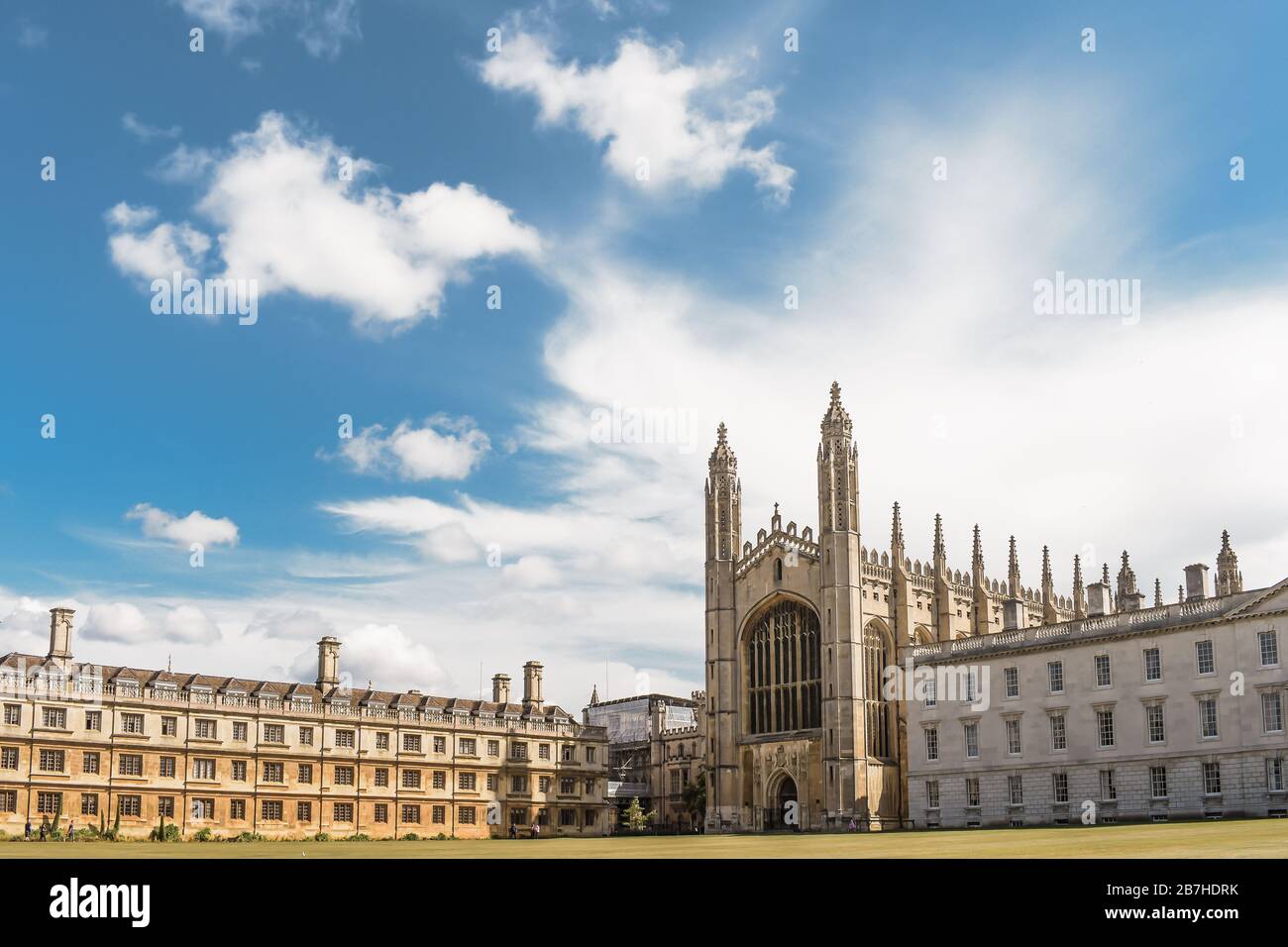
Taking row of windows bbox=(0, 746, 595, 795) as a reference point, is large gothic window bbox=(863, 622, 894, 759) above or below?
above

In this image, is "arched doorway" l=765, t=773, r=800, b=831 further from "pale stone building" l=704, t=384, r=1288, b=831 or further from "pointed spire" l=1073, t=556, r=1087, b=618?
"pointed spire" l=1073, t=556, r=1087, b=618

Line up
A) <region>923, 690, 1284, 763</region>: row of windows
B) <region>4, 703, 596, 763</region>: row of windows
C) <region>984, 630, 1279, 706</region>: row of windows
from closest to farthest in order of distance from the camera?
<region>923, 690, 1284, 763</region>: row of windows → <region>984, 630, 1279, 706</region>: row of windows → <region>4, 703, 596, 763</region>: row of windows

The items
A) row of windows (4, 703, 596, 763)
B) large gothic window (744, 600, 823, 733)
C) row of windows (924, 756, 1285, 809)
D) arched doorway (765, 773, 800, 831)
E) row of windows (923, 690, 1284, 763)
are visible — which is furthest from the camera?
large gothic window (744, 600, 823, 733)

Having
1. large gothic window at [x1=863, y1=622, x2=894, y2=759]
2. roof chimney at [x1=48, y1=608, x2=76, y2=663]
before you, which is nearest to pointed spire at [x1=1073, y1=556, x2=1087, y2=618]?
large gothic window at [x1=863, y1=622, x2=894, y2=759]

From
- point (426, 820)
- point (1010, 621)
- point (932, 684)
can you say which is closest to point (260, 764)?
point (426, 820)

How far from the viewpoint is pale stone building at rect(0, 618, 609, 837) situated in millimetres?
65812

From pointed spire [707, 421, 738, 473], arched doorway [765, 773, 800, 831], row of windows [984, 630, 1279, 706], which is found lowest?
arched doorway [765, 773, 800, 831]

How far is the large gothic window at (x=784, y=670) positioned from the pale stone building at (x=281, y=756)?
40.9 feet

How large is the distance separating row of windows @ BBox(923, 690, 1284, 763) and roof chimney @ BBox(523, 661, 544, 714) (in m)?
30.0

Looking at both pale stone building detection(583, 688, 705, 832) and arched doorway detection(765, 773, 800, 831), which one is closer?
arched doorway detection(765, 773, 800, 831)
